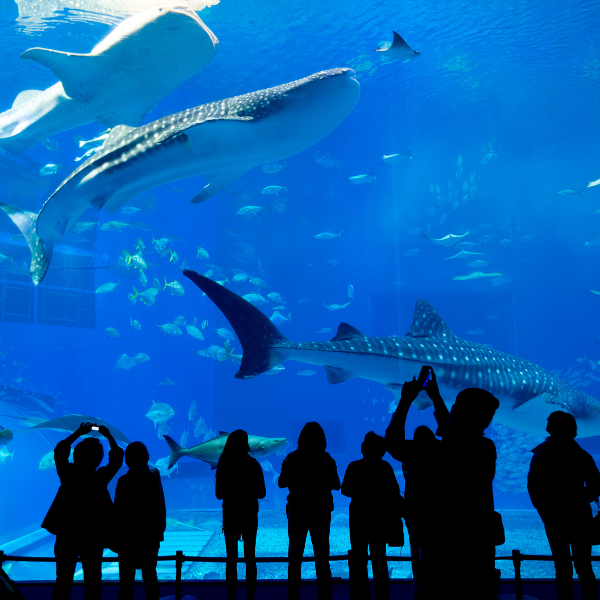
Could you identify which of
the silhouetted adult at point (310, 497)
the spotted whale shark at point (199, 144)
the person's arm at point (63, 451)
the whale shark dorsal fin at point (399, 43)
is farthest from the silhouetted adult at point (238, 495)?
the whale shark dorsal fin at point (399, 43)

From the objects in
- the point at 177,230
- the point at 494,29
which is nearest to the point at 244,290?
the point at 177,230

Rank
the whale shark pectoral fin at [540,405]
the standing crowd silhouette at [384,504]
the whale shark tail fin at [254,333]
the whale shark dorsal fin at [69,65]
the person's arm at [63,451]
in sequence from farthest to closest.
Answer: the whale shark pectoral fin at [540,405]
the whale shark tail fin at [254,333]
the whale shark dorsal fin at [69,65]
the person's arm at [63,451]
the standing crowd silhouette at [384,504]

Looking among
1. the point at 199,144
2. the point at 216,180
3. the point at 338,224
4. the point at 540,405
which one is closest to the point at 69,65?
the point at 199,144

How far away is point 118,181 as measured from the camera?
3.29 m

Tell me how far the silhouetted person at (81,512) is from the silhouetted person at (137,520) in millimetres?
73

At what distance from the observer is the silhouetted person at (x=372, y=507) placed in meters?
2.04

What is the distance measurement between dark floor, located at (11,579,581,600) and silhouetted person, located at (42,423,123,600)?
880 mm

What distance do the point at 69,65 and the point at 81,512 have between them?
2.88 meters

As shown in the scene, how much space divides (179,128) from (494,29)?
11829mm

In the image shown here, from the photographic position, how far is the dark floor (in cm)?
264

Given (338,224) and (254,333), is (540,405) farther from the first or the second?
(338,224)

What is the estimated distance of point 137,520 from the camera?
211cm

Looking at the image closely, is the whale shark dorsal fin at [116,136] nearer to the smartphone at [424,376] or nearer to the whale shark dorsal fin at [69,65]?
the whale shark dorsal fin at [69,65]

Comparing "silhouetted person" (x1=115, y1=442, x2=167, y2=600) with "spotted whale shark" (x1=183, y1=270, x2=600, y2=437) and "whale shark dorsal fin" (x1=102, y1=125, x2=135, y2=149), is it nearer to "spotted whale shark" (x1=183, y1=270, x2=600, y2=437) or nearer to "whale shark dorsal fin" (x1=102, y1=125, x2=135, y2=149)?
"spotted whale shark" (x1=183, y1=270, x2=600, y2=437)
